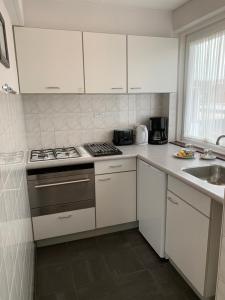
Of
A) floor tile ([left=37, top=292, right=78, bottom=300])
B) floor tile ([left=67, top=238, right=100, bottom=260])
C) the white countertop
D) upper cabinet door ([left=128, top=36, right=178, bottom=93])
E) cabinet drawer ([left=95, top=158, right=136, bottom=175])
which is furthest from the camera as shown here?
upper cabinet door ([left=128, top=36, right=178, bottom=93])

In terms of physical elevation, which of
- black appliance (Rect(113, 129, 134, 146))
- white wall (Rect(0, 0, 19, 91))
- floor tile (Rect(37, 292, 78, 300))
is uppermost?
white wall (Rect(0, 0, 19, 91))

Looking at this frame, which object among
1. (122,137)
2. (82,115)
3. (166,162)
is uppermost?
(82,115)

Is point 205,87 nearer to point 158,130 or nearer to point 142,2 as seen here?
point 158,130

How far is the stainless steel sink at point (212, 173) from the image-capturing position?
1.94m

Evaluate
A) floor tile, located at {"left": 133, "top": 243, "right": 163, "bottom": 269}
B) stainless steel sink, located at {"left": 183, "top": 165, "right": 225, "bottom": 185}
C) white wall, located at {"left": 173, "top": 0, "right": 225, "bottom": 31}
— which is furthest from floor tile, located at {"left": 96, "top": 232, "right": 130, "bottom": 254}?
white wall, located at {"left": 173, "top": 0, "right": 225, "bottom": 31}

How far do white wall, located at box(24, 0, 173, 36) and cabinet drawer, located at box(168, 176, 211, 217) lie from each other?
5.76 ft

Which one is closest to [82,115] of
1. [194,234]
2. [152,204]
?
[152,204]

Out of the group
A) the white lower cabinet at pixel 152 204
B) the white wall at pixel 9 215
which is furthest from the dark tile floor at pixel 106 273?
the white wall at pixel 9 215

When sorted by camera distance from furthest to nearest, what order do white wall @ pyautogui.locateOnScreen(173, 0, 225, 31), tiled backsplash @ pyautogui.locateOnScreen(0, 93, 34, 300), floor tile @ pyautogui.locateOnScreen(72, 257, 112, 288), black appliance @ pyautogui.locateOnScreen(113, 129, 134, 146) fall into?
1. black appliance @ pyautogui.locateOnScreen(113, 129, 134, 146)
2. white wall @ pyautogui.locateOnScreen(173, 0, 225, 31)
3. floor tile @ pyautogui.locateOnScreen(72, 257, 112, 288)
4. tiled backsplash @ pyautogui.locateOnScreen(0, 93, 34, 300)

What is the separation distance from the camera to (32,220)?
2.20m

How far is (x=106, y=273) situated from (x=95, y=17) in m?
2.47

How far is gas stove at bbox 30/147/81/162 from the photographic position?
7.39 feet

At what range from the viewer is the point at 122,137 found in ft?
8.99

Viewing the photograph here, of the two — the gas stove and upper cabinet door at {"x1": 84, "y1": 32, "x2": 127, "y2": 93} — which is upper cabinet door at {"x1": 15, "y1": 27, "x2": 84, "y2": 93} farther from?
the gas stove
